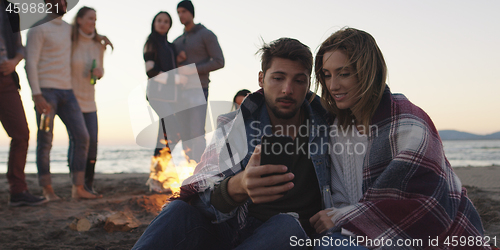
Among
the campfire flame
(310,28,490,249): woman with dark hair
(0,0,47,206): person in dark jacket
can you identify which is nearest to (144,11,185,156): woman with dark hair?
the campfire flame

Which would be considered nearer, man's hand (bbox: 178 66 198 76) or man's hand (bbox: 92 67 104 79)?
man's hand (bbox: 178 66 198 76)

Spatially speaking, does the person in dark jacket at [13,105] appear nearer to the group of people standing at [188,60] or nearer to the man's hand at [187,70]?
the group of people standing at [188,60]

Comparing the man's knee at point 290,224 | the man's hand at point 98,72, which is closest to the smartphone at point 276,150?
the man's knee at point 290,224

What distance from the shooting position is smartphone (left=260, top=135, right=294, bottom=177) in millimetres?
1464

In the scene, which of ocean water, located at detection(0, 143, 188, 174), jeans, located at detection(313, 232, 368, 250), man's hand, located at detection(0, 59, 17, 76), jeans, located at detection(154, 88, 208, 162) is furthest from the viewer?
ocean water, located at detection(0, 143, 188, 174)

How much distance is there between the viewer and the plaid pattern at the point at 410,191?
5.33 ft

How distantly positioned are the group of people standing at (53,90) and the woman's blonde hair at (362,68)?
3803 mm

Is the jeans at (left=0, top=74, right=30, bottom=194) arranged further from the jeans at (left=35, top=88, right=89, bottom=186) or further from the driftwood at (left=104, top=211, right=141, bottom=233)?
the driftwood at (left=104, top=211, right=141, bottom=233)

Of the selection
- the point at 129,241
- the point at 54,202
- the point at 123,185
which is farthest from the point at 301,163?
the point at 123,185

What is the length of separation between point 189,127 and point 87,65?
1.77 m

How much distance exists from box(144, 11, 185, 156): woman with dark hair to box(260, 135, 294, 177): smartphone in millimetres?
3759

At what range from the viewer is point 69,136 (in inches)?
183

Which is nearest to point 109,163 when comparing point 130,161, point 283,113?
point 130,161

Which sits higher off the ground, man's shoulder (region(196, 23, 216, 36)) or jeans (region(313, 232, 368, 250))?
man's shoulder (region(196, 23, 216, 36))
